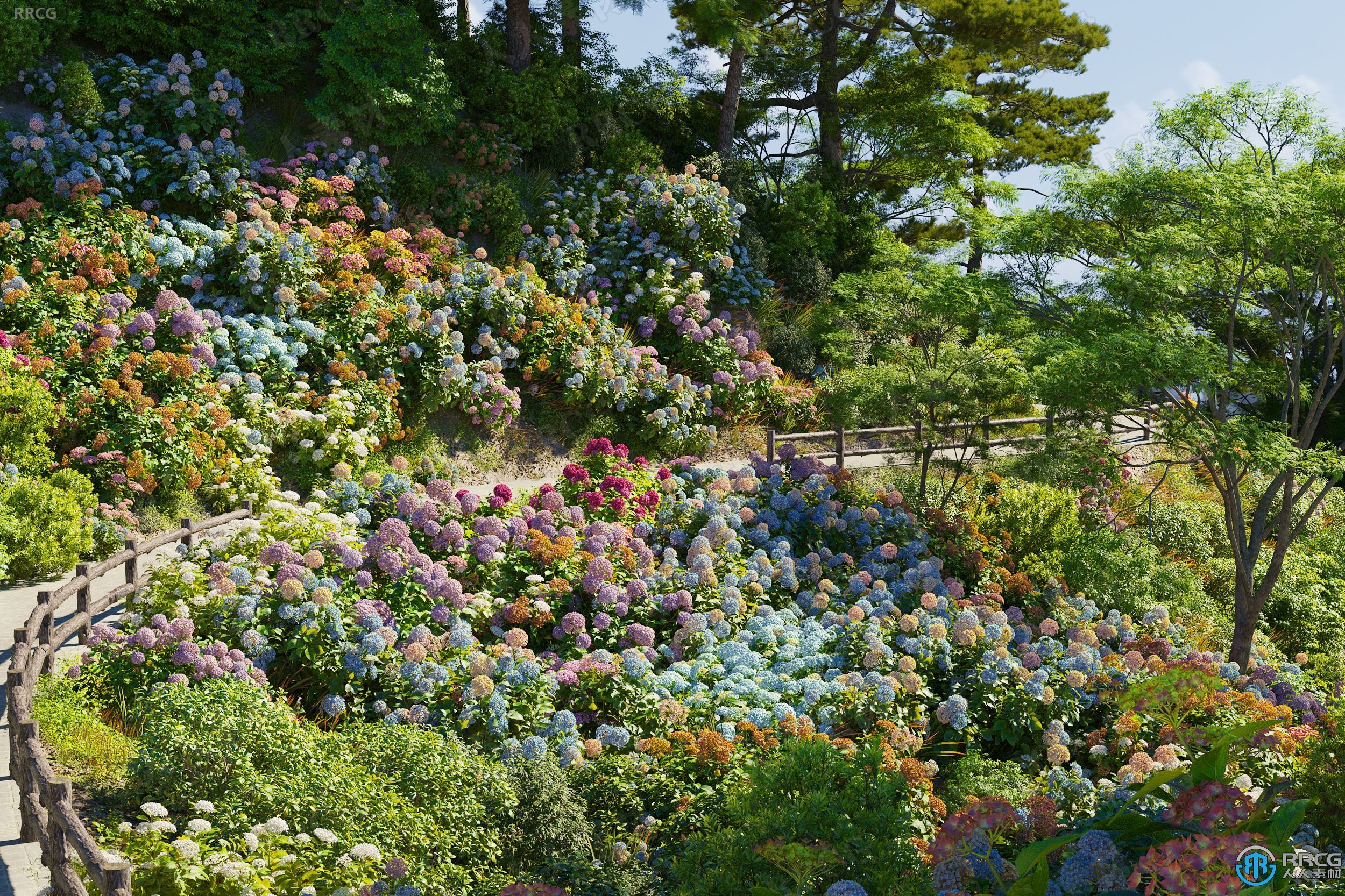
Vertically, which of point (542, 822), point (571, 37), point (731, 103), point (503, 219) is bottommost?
point (542, 822)

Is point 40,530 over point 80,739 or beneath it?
over

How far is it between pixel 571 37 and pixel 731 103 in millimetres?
2957

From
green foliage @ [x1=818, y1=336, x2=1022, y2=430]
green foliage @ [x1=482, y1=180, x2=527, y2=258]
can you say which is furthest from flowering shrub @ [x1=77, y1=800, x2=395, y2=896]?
green foliage @ [x1=482, y1=180, x2=527, y2=258]

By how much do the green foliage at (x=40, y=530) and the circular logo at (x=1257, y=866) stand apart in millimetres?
8076

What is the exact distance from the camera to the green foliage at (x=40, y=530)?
7562 millimetres

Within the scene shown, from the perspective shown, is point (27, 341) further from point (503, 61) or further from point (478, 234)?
point (503, 61)

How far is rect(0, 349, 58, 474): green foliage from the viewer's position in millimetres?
8109

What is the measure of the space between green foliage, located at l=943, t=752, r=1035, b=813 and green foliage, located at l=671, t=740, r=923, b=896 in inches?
63.9

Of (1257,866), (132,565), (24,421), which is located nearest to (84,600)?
(132,565)

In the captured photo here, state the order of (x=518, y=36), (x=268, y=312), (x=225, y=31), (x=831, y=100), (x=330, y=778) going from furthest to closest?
(x=831, y=100)
(x=518, y=36)
(x=225, y=31)
(x=268, y=312)
(x=330, y=778)

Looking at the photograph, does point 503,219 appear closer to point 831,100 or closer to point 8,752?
point 831,100

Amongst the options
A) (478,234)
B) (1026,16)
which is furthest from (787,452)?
(1026,16)

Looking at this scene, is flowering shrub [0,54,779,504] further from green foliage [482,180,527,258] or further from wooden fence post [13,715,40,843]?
wooden fence post [13,715,40,843]

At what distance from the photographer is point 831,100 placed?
18562 millimetres
